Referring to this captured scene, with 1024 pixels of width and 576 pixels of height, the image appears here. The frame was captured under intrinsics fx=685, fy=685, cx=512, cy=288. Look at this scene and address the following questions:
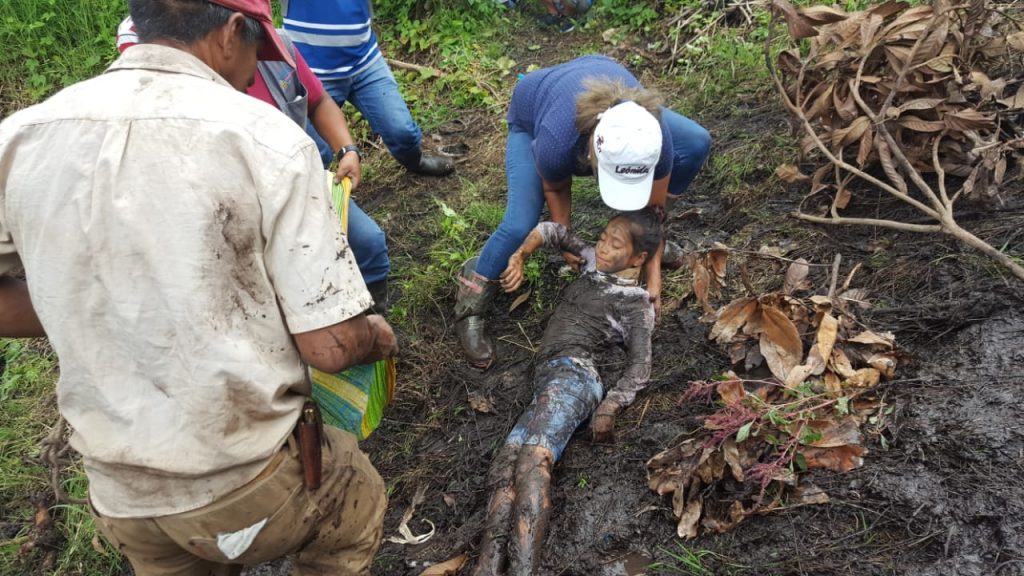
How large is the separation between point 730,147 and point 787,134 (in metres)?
0.38

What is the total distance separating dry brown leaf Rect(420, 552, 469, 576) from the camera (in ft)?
8.95

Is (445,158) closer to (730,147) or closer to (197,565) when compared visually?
(730,147)

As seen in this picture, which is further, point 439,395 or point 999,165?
point 439,395

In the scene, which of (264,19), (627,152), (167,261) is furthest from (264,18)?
(627,152)

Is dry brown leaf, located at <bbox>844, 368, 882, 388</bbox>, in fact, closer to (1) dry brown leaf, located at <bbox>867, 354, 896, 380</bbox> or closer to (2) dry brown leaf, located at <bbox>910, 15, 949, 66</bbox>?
(1) dry brown leaf, located at <bbox>867, 354, 896, 380</bbox>

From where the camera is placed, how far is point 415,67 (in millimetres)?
6551

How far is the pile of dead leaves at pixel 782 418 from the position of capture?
101 inches

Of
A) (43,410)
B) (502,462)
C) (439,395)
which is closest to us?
(502,462)

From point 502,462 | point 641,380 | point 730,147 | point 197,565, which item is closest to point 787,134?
point 730,147

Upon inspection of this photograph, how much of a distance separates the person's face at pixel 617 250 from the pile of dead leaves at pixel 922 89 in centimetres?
132

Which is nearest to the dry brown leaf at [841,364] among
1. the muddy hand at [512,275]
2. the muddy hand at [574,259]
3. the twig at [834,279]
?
the twig at [834,279]

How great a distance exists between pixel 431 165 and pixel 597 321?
2.57 m

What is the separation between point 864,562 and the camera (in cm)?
232

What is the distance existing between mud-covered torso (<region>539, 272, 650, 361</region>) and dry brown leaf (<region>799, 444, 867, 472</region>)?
99 centimetres
